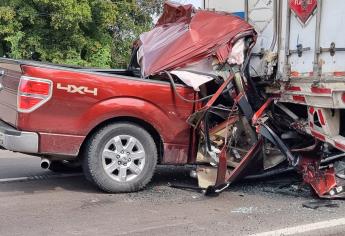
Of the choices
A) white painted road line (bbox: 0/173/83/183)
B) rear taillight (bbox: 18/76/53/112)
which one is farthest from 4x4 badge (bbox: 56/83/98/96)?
white painted road line (bbox: 0/173/83/183)

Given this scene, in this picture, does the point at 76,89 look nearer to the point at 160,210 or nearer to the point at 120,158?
the point at 120,158

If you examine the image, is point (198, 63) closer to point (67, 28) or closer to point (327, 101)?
point (327, 101)

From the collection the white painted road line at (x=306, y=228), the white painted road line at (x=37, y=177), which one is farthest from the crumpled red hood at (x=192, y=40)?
the white painted road line at (x=306, y=228)

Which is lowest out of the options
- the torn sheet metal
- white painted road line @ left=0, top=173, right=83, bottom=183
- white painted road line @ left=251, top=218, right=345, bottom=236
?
white painted road line @ left=0, top=173, right=83, bottom=183

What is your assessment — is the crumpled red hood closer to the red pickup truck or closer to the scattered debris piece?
the red pickup truck

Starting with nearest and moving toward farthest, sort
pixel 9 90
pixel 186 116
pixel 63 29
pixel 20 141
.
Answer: pixel 20 141 < pixel 9 90 < pixel 186 116 < pixel 63 29

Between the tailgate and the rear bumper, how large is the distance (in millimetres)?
180

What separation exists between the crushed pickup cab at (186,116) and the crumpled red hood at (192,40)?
2 centimetres

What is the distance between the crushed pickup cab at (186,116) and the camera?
20.7ft

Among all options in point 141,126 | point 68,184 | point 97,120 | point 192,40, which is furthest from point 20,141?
point 192,40

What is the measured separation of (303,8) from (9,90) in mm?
3589

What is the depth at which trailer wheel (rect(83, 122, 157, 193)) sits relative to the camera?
6520mm

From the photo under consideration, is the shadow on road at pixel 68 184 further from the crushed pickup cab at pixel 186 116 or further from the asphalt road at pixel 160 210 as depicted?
the crushed pickup cab at pixel 186 116

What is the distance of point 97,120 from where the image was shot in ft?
21.2
